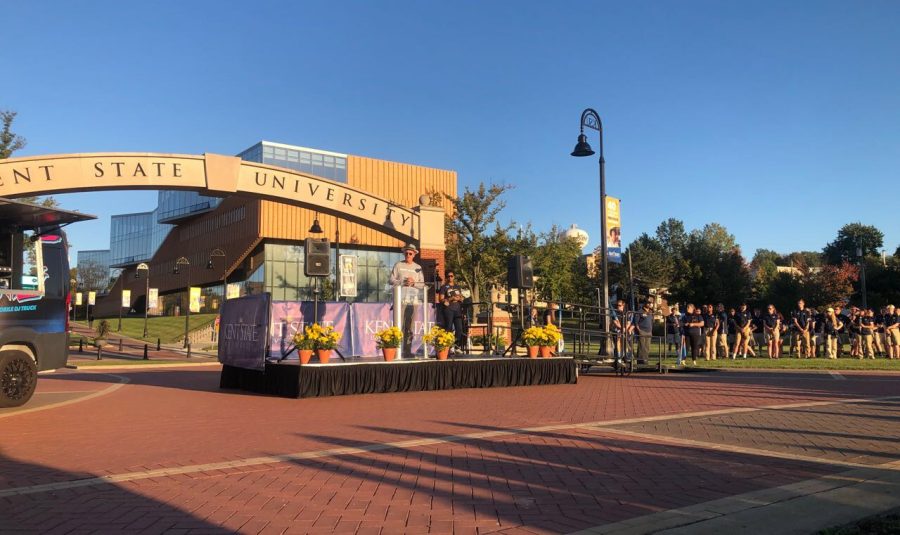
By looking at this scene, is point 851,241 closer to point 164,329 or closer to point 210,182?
point 164,329

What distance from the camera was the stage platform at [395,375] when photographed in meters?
10.8

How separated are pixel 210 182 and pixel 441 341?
7805mm

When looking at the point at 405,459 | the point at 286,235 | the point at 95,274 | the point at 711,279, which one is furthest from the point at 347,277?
the point at 95,274

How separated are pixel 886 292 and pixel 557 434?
59360 millimetres

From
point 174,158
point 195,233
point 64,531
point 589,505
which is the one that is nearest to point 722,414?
point 589,505

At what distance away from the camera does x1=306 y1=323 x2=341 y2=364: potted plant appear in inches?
433

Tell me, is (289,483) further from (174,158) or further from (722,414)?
(174,158)

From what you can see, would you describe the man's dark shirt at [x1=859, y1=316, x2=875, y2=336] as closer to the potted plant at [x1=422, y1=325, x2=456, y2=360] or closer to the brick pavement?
the brick pavement

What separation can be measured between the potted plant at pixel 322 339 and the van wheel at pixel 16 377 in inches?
163

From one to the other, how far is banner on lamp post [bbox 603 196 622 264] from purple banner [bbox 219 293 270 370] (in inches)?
452

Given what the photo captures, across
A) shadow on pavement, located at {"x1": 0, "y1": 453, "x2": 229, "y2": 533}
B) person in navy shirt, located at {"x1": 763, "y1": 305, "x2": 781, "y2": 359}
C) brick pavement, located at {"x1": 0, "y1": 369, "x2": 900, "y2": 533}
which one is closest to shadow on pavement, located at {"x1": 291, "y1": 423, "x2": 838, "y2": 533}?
brick pavement, located at {"x1": 0, "y1": 369, "x2": 900, "y2": 533}

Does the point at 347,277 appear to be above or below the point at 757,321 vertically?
above

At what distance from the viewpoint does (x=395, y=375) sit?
457 inches

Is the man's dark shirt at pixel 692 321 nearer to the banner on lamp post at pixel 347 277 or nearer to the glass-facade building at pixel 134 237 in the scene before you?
the banner on lamp post at pixel 347 277
